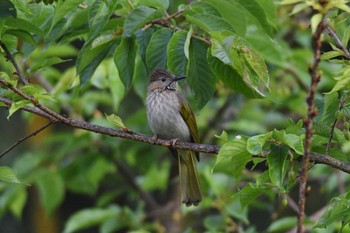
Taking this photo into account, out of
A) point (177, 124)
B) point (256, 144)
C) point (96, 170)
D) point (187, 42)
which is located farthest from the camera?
Result: point (96, 170)

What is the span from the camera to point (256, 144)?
3.12m

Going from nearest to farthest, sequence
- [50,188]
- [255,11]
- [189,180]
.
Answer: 1. [255,11]
2. [189,180]
3. [50,188]

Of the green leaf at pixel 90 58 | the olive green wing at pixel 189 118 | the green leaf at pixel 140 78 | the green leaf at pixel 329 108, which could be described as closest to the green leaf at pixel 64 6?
the green leaf at pixel 90 58

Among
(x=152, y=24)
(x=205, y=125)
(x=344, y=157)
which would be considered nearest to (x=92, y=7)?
(x=152, y=24)

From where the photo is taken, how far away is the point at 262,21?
3854mm

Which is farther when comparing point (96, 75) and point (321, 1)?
point (96, 75)

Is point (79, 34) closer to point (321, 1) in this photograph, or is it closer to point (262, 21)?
point (262, 21)

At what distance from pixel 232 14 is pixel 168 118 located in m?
1.55

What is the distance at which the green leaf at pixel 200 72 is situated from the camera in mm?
3801

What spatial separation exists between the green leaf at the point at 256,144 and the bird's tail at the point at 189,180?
1.75m

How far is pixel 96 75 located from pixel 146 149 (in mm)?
1394

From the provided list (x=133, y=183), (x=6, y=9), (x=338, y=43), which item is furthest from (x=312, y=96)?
(x=133, y=183)

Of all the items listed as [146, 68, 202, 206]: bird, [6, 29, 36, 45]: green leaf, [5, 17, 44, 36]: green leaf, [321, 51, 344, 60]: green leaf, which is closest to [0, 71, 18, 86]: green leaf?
[5, 17, 44, 36]: green leaf

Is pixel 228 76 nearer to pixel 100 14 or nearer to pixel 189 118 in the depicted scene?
pixel 100 14
